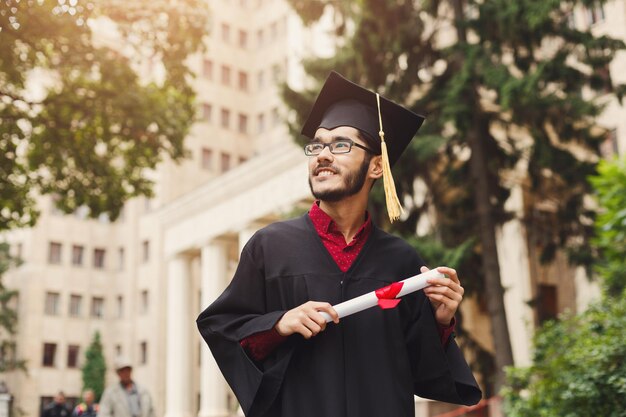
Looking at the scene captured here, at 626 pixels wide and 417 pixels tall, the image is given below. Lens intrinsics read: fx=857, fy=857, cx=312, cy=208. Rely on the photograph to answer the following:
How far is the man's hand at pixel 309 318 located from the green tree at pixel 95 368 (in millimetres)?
52893

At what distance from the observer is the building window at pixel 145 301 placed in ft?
192

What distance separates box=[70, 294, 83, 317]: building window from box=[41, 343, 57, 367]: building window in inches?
104

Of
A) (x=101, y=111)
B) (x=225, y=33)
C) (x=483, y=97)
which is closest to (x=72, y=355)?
(x=225, y=33)

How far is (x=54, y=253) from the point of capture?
5897 cm

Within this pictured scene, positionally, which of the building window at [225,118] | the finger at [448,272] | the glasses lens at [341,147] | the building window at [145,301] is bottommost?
the finger at [448,272]

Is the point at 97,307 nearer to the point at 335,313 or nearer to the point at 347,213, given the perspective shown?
the point at 347,213

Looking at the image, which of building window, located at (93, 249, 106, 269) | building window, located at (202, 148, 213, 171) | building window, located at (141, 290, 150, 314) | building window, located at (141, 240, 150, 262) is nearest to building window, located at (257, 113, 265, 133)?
building window, located at (202, 148, 213, 171)

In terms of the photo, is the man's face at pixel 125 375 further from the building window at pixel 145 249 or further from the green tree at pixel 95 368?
the building window at pixel 145 249

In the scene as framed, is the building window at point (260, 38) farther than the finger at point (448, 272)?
Yes

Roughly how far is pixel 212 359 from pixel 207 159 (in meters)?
24.6

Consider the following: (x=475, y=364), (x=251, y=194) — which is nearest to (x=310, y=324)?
(x=475, y=364)

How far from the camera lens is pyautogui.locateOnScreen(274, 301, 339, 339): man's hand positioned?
3148 millimetres

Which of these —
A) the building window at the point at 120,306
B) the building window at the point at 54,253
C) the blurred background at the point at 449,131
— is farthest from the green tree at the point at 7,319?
the blurred background at the point at 449,131

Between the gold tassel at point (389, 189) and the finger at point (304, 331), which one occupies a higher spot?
the gold tassel at point (389, 189)
